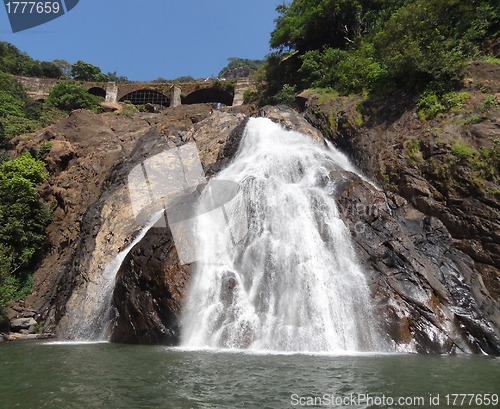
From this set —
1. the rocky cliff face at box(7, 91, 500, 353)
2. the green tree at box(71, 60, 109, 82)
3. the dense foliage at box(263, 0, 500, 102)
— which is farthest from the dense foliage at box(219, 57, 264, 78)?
the rocky cliff face at box(7, 91, 500, 353)

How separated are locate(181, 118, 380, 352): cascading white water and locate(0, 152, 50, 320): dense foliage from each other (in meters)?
9.94

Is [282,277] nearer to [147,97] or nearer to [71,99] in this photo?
[71,99]

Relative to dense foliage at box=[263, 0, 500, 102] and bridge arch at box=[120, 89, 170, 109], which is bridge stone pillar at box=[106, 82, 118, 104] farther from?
dense foliage at box=[263, 0, 500, 102]

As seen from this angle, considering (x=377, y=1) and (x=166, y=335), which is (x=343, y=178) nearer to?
(x=166, y=335)

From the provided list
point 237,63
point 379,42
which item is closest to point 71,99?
point 379,42

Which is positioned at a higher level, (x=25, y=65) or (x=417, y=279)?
(x=25, y=65)

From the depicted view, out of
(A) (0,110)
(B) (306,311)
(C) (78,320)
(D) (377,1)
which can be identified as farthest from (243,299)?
(A) (0,110)

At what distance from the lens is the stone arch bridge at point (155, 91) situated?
132 ft

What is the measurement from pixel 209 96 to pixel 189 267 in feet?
117

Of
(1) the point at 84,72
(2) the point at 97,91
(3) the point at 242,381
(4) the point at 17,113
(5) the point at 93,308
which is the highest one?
(1) the point at 84,72

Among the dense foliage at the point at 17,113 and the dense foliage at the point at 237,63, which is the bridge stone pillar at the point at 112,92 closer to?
the dense foliage at the point at 17,113

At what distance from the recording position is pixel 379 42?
747 inches

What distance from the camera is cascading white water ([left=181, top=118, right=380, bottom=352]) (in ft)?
30.2

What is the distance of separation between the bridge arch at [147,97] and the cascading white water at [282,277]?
32.8 meters
